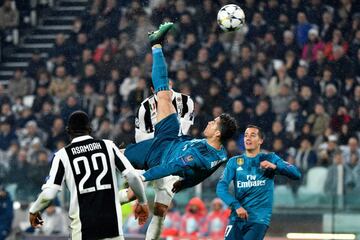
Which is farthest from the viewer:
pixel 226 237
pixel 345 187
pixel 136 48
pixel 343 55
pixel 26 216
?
pixel 136 48

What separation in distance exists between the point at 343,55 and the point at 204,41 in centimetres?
249

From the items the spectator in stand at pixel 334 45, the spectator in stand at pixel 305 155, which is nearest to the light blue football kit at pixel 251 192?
the spectator in stand at pixel 305 155

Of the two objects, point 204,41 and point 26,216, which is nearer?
point 26,216

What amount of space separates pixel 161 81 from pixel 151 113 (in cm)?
51

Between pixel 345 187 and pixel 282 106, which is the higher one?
pixel 282 106

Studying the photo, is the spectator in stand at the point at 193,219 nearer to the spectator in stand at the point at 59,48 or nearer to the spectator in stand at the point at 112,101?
the spectator in stand at the point at 112,101

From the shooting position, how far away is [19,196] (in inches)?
703

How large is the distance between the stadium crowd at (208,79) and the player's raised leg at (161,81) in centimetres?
541

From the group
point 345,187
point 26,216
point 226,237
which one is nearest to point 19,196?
point 26,216

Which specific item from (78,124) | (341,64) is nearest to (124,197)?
(78,124)

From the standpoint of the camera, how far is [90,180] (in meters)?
9.90

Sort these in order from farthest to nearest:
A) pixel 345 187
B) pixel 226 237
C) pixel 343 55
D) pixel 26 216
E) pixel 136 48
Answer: pixel 136 48 → pixel 343 55 → pixel 26 216 → pixel 345 187 → pixel 226 237

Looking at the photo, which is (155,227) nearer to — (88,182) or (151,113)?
(151,113)

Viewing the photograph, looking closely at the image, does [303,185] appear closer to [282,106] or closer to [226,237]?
[282,106]
